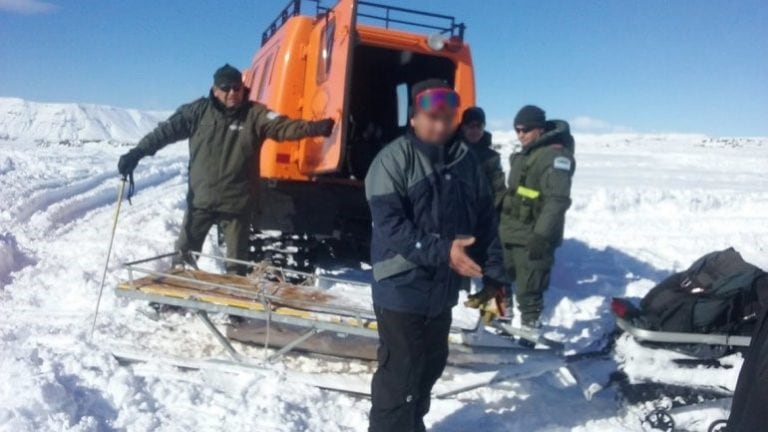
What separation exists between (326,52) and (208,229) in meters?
1.91

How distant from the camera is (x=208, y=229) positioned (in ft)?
17.1

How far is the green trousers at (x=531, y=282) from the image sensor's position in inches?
201

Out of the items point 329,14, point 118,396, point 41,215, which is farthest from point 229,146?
point 41,215

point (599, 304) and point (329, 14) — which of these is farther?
point (599, 304)

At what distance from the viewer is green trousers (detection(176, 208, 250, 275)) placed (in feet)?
16.8

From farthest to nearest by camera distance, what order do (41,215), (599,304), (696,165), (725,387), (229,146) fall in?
(696,165) → (41,215) → (599,304) → (229,146) → (725,387)

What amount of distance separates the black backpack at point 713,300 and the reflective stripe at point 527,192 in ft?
4.08

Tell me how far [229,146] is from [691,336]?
11.1 ft

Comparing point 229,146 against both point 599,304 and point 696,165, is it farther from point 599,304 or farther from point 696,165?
point 696,165

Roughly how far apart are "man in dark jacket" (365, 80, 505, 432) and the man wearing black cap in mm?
1695

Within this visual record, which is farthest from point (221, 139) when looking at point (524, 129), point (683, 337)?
point (683, 337)

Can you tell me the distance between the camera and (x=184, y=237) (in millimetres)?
5164

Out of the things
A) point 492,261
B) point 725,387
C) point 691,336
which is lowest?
point 725,387

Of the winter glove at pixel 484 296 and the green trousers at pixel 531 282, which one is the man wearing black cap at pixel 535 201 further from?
the winter glove at pixel 484 296
